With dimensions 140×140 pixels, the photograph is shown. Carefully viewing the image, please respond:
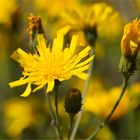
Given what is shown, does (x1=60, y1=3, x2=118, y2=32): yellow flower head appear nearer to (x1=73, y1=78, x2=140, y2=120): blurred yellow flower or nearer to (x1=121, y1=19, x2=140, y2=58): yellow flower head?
(x1=73, y1=78, x2=140, y2=120): blurred yellow flower

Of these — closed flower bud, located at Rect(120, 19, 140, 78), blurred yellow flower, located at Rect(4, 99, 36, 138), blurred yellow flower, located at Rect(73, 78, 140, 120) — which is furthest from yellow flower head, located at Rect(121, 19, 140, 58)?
blurred yellow flower, located at Rect(4, 99, 36, 138)

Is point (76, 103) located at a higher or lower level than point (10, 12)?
lower

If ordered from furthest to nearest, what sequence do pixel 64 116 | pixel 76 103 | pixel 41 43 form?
pixel 64 116 < pixel 41 43 < pixel 76 103

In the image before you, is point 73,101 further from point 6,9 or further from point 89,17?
point 6,9

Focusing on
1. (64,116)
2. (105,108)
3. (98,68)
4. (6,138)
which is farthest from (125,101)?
(98,68)

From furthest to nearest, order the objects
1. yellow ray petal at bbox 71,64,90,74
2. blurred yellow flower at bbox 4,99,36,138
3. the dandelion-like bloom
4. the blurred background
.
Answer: blurred yellow flower at bbox 4,99,36,138 → the blurred background → the dandelion-like bloom → yellow ray petal at bbox 71,64,90,74

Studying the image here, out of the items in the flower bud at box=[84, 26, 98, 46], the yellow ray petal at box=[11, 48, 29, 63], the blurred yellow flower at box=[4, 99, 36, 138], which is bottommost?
the blurred yellow flower at box=[4, 99, 36, 138]

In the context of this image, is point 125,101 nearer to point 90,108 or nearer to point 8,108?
point 90,108
